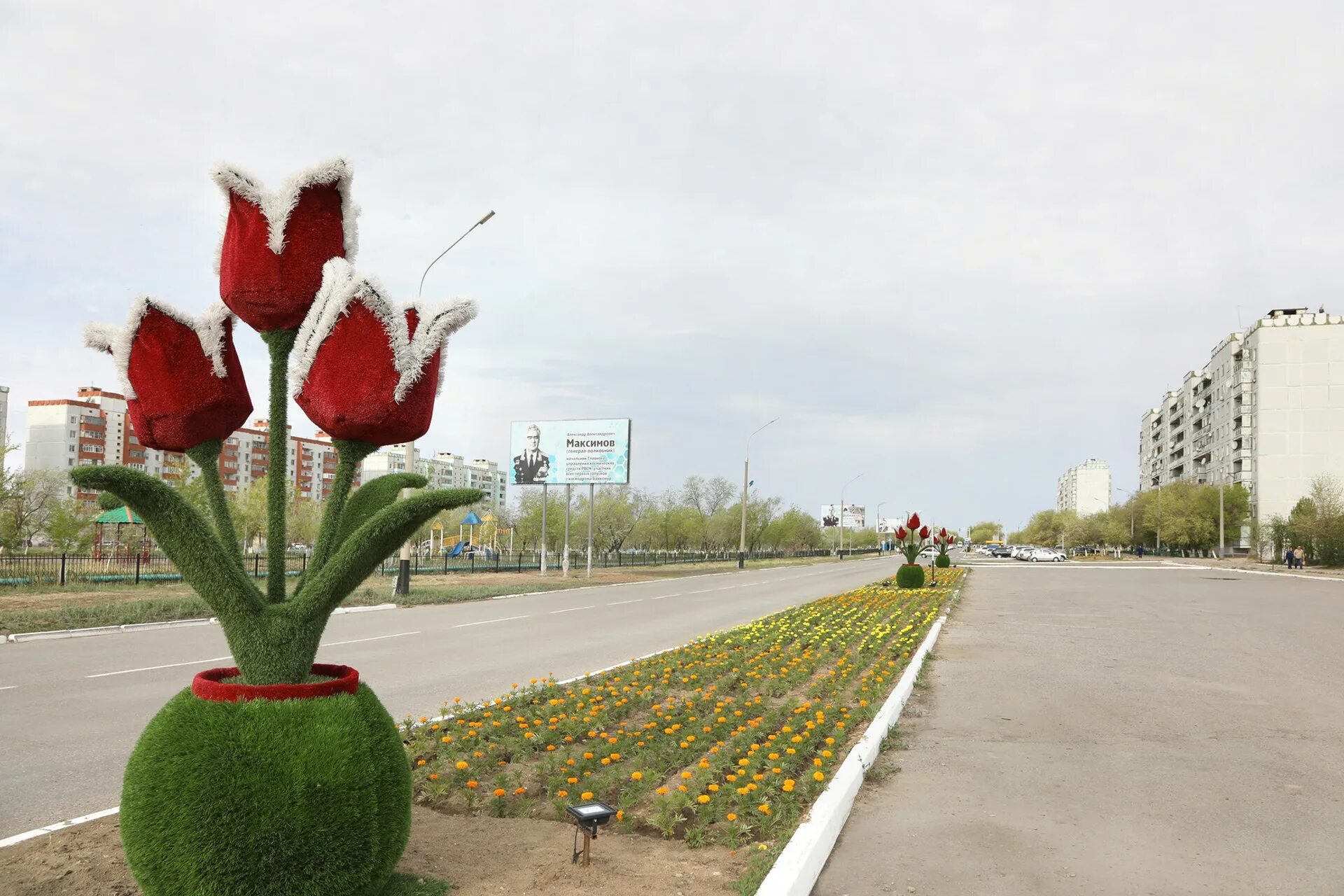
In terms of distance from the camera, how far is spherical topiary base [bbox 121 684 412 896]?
317 cm

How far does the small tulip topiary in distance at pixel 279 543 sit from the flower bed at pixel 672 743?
6.24 feet

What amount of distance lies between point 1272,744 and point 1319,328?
9039 centimetres

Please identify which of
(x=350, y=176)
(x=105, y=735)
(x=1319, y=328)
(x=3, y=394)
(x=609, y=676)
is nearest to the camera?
Answer: (x=350, y=176)

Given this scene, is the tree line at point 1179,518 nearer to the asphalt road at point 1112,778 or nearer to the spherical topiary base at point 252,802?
the asphalt road at point 1112,778

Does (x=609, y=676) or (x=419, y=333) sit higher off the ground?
(x=419, y=333)

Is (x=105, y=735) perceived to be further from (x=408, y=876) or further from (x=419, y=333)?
(x=419, y=333)

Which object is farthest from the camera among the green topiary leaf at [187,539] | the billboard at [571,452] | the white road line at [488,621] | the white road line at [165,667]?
the billboard at [571,452]

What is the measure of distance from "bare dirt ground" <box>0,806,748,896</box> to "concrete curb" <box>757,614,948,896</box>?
0.88ft

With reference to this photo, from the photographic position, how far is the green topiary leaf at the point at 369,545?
3.37 meters

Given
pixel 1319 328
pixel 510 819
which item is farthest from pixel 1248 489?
pixel 510 819

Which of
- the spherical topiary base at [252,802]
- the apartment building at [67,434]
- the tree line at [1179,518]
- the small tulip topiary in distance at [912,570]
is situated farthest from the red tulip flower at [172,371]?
the apartment building at [67,434]

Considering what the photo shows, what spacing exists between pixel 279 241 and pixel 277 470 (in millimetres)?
999

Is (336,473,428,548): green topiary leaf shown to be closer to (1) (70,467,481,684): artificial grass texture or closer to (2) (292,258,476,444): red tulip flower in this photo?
(1) (70,467,481,684): artificial grass texture

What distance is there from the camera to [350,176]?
12.6ft
